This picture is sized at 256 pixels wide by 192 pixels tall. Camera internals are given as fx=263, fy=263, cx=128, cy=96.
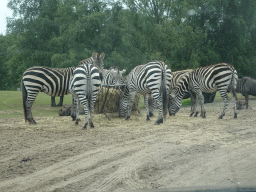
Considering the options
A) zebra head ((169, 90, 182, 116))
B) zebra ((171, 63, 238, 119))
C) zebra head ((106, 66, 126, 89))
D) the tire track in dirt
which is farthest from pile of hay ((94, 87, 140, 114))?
the tire track in dirt

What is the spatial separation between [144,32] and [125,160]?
1785cm

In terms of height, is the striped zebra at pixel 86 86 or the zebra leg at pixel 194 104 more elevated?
the striped zebra at pixel 86 86

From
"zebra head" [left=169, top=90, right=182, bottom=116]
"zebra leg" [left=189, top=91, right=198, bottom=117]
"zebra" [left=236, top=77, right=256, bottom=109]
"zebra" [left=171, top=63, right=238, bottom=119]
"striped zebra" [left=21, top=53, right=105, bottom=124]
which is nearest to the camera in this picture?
"striped zebra" [left=21, top=53, right=105, bottom=124]

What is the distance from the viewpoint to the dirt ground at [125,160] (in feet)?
13.3

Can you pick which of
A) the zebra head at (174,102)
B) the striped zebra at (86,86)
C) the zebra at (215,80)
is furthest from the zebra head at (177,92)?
the striped zebra at (86,86)

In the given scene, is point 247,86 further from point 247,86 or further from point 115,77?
point 115,77

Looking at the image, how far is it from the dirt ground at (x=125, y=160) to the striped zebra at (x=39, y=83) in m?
2.70

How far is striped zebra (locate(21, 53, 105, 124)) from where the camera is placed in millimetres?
→ 10594

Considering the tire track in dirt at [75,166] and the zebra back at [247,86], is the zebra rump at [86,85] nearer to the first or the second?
the tire track in dirt at [75,166]

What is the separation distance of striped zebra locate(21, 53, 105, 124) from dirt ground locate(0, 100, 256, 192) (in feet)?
8.84

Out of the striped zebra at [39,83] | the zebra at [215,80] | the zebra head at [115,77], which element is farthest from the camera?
the zebra head at [115,77]

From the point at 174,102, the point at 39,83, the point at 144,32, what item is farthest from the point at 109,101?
the point at 144,32

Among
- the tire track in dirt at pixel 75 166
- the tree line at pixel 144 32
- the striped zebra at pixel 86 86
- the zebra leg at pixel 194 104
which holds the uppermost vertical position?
the tree line at pixel 144 32

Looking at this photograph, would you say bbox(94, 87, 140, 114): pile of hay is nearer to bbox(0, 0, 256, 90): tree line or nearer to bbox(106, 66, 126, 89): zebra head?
bbox(106, 66, 126, 89): zebra head
